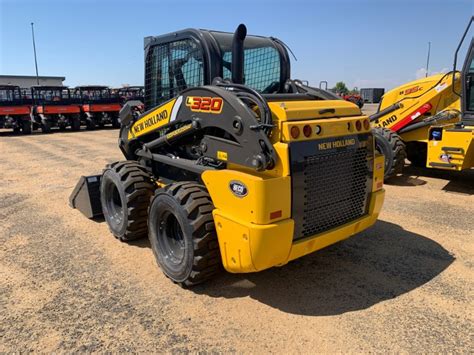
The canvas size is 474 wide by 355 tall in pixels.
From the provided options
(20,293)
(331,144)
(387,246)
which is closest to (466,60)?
(387,246)

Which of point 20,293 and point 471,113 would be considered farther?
point 471,113

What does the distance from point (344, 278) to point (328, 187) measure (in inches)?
39.1

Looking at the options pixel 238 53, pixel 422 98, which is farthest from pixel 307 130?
pixel 422 98

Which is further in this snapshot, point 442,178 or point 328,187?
point 442,178

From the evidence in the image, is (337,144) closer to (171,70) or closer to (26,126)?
(171,70)

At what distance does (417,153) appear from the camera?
9125mm

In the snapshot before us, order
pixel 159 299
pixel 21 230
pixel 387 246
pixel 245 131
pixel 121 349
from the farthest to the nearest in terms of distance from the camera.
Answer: pixel 21 230 → pixel 387 246 → pixel 159 299 → pixel 245 131 → pixel 121 349

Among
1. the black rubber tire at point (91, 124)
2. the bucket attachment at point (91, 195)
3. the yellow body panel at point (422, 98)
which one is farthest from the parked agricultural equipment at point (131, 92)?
the bucket attachment at point (91, 195)

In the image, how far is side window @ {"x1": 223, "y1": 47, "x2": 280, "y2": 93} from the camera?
471 centimetres

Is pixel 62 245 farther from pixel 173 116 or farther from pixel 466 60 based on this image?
Answer: pixel 466 60

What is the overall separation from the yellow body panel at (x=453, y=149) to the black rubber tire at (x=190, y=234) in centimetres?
504

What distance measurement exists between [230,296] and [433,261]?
2.24 metres

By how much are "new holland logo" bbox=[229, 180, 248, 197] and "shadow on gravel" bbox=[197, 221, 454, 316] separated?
1.02 meters

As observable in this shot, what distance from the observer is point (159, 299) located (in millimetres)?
3559
